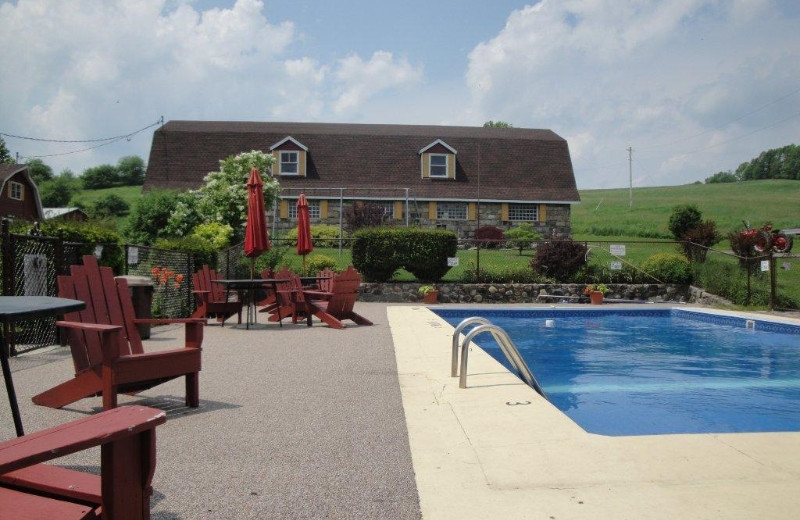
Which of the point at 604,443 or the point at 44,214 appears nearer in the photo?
the point at 604,443

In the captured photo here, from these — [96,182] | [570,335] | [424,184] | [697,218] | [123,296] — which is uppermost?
[96,182]

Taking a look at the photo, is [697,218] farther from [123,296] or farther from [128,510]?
[128,510]

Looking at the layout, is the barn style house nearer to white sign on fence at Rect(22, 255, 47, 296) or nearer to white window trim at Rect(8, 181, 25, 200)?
white window trim at Rect(8, 181, 25, 200)

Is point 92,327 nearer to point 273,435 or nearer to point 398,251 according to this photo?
point 273,435

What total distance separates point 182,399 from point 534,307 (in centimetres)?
1326

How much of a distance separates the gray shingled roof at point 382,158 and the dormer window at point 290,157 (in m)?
0.50

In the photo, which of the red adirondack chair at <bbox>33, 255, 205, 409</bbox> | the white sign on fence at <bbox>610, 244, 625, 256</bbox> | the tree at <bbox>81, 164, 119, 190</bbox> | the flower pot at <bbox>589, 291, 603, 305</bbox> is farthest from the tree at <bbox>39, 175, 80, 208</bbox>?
the red adirondack chair at <bbox>33, 255, 205, 409</bbox>

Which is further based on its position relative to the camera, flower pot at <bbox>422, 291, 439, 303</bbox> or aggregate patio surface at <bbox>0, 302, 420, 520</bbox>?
flower pot at <bbox>422, 291, 439, 303</bbox>

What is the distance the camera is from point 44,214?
48.1m

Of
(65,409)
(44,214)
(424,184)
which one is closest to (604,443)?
(65,409)

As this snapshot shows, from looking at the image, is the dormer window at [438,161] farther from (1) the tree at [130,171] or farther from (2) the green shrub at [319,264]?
(1) the tree at [130,171]

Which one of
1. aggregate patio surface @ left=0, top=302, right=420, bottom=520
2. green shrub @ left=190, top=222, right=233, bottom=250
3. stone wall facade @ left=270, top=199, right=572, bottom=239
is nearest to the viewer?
aggregate patio surface @ left=0, top=302, right=420, bottom=520

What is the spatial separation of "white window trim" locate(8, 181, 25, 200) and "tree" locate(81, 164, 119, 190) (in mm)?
49062

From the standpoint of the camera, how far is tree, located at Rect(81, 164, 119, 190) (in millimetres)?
90812
